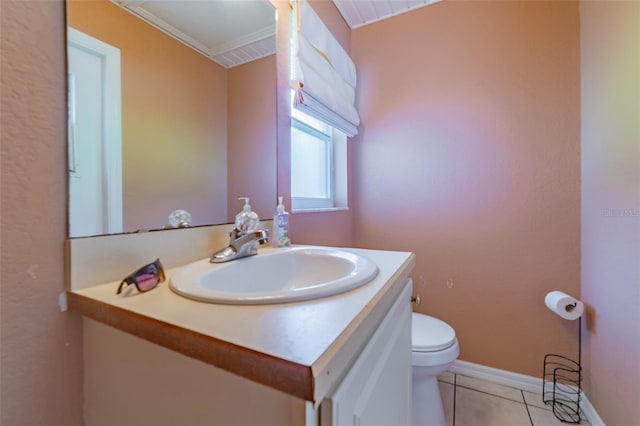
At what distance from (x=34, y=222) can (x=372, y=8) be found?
1962mm

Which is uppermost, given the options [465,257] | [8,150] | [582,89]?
[582,89]

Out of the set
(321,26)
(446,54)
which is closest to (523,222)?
(446,54)

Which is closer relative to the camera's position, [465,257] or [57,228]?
[57,228]

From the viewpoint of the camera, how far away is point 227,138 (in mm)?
928

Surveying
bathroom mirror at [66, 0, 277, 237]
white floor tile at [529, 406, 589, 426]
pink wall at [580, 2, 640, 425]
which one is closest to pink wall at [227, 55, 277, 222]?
bathroom mirror at [66, 0, 277, 237]

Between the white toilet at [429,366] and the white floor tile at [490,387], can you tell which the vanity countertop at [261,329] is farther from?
the white floor tile at [490,387]

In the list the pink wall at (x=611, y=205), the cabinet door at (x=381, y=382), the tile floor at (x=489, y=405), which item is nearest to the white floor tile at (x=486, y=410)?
the tile floor at (x=489, y=405)

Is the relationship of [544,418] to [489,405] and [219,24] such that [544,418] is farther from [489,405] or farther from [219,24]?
[219,24]

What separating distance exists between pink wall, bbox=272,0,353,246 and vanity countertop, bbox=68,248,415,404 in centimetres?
77

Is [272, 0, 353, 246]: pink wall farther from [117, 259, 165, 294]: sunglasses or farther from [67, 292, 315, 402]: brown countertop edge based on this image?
[67, 292, 315, 402]: brown countertop edge

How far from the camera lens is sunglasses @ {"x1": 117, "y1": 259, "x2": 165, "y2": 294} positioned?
488mm

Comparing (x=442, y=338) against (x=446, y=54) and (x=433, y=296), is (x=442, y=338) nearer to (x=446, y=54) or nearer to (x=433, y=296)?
(x=433, y=296)

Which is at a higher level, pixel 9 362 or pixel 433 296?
pixel 9 362

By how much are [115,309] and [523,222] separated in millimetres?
1724
